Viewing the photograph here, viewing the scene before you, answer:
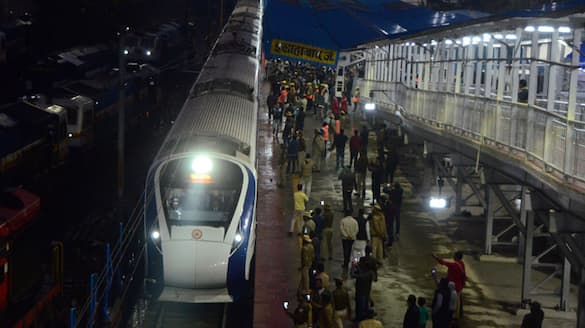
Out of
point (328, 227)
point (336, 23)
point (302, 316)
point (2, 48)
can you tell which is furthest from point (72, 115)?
point (302, 316)

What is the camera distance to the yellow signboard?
2408 centimetres

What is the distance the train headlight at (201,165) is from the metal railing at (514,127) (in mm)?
4302

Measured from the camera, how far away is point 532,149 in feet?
45.1

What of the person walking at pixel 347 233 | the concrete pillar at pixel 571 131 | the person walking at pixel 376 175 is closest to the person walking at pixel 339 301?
the person walking at pixel 347 233

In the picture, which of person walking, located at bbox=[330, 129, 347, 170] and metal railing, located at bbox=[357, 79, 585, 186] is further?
person walking, located at bbox=[330, 129, 347, 170]

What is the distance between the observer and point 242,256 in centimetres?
1619

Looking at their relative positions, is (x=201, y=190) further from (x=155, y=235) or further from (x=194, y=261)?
(x=194, y=261)

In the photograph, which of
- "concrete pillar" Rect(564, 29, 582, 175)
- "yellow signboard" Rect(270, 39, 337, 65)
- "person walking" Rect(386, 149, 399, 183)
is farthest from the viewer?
"person walking" Rect(386, 149, 399, 183)

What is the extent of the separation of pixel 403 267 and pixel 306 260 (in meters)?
3.06

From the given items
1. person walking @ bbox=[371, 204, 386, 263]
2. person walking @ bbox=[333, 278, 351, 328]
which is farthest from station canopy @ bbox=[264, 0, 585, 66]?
person walking @ bbox=[333, 278, 351, 328]

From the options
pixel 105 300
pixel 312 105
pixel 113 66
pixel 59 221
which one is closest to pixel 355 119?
pixel 312 105

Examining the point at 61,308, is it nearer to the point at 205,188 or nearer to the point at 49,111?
the point at 205,188

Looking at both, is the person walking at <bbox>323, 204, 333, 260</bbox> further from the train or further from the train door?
the train door

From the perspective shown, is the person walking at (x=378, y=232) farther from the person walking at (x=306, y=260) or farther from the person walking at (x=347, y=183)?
the person walking at (x=347, y=183)
